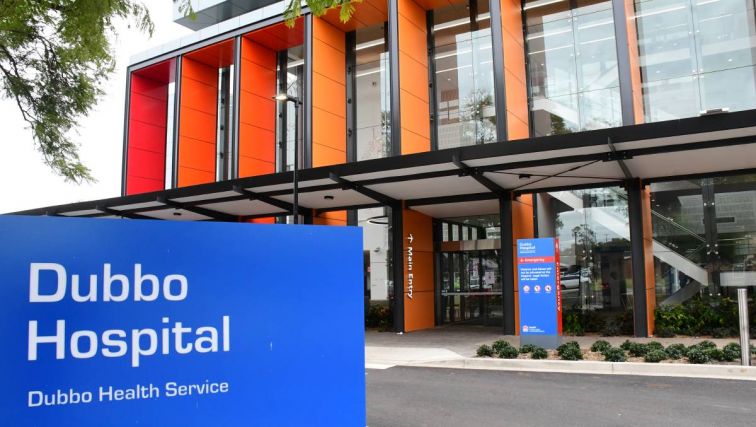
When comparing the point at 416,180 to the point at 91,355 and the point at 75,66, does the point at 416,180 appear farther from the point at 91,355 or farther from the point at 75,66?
the point at 91,355

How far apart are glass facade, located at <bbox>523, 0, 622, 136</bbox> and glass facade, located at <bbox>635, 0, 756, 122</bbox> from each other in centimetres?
103

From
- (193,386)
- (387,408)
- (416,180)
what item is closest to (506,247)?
(416,180)

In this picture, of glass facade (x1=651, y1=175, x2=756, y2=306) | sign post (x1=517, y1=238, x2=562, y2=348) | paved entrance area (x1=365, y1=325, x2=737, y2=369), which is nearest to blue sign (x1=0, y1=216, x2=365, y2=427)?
paved entrance area (x1=365, y1=325, x2=737, y2=369)

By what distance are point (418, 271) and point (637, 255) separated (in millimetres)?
6736

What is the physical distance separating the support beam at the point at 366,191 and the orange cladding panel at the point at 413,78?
5.21ft

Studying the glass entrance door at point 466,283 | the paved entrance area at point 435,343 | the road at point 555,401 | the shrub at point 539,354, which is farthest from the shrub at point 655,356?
the glass entrance door at point 466,283

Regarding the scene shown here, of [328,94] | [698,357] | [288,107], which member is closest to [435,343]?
[698,357]

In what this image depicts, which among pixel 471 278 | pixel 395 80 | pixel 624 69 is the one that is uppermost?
pixel 395 80

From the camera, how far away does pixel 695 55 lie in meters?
17.5

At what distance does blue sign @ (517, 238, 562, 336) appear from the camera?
13188 mm

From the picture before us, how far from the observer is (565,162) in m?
13.9

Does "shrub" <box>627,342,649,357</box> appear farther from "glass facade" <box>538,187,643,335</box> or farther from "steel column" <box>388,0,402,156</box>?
"steel column" <box>388,0,402,156</box>

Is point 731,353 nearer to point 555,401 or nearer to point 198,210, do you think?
point 555,401

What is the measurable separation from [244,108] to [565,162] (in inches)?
528
